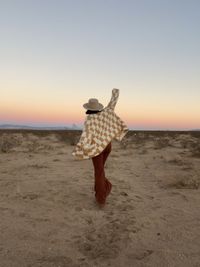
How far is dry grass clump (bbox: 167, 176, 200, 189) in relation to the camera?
31.5ft

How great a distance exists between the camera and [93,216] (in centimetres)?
704

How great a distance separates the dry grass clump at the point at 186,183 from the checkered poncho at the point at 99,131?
2.80m

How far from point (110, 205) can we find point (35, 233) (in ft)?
6.73

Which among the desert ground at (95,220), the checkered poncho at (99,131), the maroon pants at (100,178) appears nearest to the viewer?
the desert ground at (95,220)

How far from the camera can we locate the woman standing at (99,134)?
729 centimetres

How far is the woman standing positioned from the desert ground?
0.63 meters

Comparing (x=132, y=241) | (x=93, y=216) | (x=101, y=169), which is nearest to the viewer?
(x=132, y=241)

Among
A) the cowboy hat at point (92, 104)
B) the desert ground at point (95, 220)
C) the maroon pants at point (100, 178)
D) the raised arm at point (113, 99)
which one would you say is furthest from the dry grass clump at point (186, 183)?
the cowboy hat at point (92, 104)

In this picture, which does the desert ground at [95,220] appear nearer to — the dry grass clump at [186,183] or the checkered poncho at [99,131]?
the dry grass clump at [186,183]

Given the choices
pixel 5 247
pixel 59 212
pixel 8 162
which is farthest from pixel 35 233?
pixel 8 162

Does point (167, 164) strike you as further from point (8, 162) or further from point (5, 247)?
point (5, 247)

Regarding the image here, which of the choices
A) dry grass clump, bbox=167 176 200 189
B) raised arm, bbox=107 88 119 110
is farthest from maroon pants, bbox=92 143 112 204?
dry grass clump, bbox=167 176 200 189

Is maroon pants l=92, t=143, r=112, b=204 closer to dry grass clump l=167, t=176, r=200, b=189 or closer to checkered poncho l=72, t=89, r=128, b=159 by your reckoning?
checkered poncho l=72, t=89, r=128, b=159

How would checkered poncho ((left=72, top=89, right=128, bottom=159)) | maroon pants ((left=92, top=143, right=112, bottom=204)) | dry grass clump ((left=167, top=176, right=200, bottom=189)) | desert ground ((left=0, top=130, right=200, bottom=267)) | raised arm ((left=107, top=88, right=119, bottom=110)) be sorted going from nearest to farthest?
desert ground ((left=0, top=130, right=200, bottom=267))
checkered poncho ((left=72, top=89, right=128, bottom=159))
maroon pants ((left=92, top=143, right=112, bottom=204))
raised arm ((left=107, top=88, right=119, bottom=110))
dry grass clump ((left=167, top=176, right=200, bottom=189))
